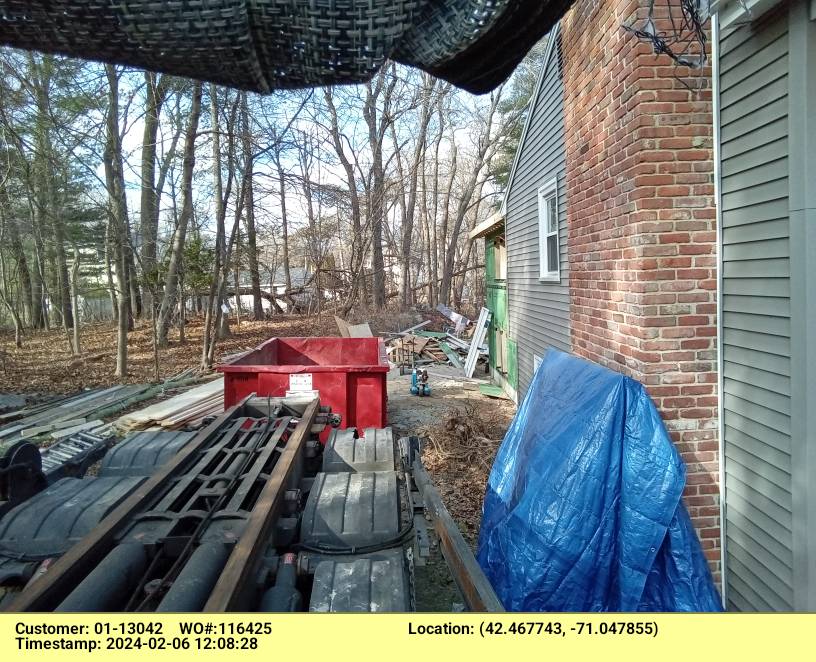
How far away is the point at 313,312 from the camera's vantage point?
27.0 meters

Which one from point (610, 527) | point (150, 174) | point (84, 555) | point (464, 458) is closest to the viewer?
point (84, 555)

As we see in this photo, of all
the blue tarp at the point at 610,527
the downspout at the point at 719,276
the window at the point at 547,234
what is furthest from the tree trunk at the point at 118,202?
the downspout at the point at 719,276

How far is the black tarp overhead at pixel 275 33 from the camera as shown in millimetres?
1069

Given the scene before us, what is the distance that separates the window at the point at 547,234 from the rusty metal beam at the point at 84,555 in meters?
5.93

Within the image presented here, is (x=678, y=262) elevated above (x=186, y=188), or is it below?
below

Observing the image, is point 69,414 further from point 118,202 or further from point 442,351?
point 442,351

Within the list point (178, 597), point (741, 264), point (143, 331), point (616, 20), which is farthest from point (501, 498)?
point (143, 331)

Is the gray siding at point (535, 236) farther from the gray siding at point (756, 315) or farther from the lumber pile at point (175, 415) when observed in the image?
the lumber pile at point (175, 415)

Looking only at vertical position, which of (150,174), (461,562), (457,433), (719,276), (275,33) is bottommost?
(457,433)

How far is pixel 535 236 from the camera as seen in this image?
8.71 m

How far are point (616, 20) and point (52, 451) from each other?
24.5 feet

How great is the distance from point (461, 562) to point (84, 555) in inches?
67.4

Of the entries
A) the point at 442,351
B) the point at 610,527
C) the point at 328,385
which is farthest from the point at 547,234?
the point at 442,351

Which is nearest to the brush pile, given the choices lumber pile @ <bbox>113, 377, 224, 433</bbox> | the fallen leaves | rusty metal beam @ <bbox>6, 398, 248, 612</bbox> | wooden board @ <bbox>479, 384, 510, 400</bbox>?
wooden board @ <bbox>479, 384, 510, 400</bbox>
